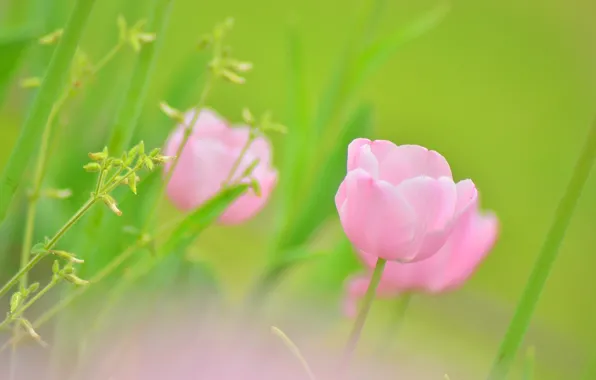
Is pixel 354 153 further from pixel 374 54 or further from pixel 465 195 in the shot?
pixel 374 54

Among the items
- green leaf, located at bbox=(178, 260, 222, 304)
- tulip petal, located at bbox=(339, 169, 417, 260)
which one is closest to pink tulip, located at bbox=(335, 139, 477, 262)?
tulip petal, located at bbox=(339, 169, 417, 260)

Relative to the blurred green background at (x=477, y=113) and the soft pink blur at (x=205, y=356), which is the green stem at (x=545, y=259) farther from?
the blurred green background at (x=477, y=113)

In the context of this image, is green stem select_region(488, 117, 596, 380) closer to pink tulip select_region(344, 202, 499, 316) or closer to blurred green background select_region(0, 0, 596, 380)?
pink tulip select_region(344, 202, 499, 316)

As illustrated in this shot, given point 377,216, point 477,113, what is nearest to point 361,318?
point 377,216

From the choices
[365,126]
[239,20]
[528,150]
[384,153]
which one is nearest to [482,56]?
[528,150]

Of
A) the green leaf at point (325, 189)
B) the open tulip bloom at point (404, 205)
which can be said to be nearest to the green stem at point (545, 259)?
the open tulip bloom at point (404, 205)

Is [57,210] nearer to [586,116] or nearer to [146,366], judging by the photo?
[146,366]
